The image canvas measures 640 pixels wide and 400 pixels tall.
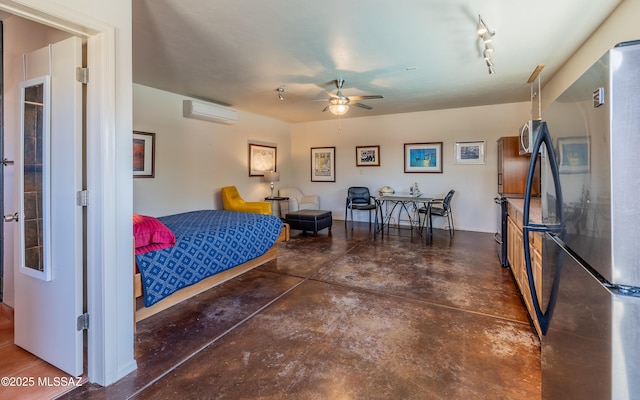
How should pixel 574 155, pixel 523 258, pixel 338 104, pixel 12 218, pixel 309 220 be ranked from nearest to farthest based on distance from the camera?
pixel 574 155, pixel 12 218, pixel 523 258, pixel 338 104, pixel 309 220

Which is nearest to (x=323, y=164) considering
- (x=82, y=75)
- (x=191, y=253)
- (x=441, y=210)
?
(x=441, y=210)

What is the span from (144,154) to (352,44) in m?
3.53

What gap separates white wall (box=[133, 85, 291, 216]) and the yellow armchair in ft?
0.75

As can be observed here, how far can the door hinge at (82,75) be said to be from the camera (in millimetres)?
1735

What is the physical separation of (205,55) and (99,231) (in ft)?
8.24

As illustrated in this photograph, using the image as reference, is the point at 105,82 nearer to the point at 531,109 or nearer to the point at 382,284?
the point at 382,284

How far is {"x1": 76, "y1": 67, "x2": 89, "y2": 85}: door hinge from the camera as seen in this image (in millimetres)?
1735

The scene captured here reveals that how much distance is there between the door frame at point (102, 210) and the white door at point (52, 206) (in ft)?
0.27

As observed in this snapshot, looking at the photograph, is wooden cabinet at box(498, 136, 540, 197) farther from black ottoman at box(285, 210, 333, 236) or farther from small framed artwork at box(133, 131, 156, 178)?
small framed artwork at box(133, 131, 156, 178)

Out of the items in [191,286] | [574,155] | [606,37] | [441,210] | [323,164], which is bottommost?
[191,286]

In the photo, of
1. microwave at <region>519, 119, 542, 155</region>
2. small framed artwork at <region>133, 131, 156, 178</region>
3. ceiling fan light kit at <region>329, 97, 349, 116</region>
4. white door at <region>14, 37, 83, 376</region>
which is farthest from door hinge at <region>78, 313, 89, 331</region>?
microwave at <region>519, 119, 542, 155</region>

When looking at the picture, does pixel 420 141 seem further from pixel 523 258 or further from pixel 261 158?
pixel 523 258

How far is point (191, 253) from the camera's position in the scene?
292 cm

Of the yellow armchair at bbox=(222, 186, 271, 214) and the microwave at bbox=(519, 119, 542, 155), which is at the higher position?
the microwave at bbox=(519, 119, 542, 155)
